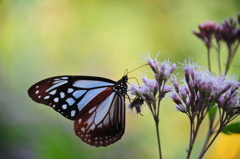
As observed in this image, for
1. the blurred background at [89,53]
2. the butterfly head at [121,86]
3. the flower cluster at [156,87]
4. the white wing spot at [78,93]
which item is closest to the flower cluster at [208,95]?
the flower cluster at [156,87]

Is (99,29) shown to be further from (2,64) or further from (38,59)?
(2,64)

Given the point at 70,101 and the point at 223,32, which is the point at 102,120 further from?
the point at 223,32

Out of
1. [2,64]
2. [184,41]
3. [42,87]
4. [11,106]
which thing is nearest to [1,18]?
[2,64]

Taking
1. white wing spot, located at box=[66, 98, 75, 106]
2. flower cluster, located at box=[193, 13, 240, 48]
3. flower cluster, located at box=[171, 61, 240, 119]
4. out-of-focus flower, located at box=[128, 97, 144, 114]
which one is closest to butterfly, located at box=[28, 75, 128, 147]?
white wing spot, located at box=[66, 98, 75, 106]

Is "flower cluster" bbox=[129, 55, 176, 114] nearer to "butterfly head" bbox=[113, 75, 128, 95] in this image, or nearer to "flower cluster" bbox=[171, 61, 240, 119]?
"flower cluster" bbox=[171, 61, 240, 119]

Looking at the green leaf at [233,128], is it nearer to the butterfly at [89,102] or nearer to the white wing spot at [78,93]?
the butterfly at [89,102]

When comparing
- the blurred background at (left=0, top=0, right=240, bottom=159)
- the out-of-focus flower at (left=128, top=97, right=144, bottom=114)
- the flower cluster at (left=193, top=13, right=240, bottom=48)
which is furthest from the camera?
the blurred background at (left=0, top=0, right=240, bottom=159)
